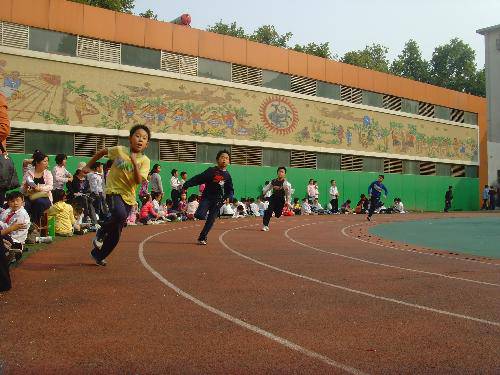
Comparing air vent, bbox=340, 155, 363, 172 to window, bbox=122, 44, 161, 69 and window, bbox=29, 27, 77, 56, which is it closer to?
window, bbox=122, 44, 161, 69

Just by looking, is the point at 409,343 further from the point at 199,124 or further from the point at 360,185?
the point at 360,185

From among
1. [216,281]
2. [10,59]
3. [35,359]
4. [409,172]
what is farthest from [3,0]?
[409,172]

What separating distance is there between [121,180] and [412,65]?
253 feet

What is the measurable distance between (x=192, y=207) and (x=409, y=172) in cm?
1901

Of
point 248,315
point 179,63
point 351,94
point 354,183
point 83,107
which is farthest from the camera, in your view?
point 351,94

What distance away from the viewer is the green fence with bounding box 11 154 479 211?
23.9 m

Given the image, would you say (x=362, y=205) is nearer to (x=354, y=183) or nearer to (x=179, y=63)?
(x=354, y=183)

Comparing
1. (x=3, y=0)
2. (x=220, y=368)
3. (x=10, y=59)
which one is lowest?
(x=220, y=368)

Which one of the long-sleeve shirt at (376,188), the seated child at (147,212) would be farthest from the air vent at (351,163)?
the seated child at (147,212)

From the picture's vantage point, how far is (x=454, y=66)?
77250 mm

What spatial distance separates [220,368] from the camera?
→ 340cm

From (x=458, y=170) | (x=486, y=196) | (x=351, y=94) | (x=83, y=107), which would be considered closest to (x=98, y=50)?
(x=83, y=107)

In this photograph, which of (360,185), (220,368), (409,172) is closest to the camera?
(220,368)

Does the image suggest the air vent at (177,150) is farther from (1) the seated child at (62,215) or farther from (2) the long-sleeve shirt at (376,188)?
(1) the seated child at (62,215)
